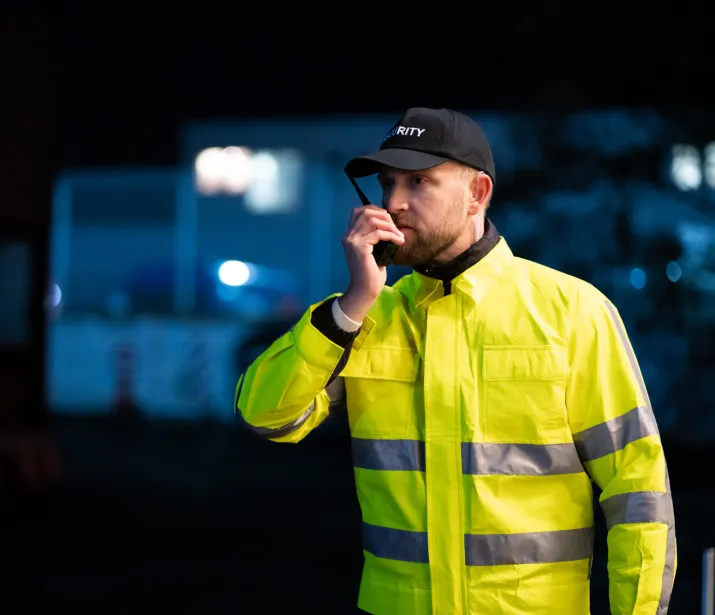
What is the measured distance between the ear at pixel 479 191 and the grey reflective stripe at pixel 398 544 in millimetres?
736

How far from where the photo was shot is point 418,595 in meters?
2.48

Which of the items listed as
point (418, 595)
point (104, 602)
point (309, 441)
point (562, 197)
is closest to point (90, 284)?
point (309, 441)

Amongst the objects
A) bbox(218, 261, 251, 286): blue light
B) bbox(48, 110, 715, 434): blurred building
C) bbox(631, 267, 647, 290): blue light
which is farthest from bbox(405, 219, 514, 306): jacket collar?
→ bbox(218, 261, 251, 286): blue light

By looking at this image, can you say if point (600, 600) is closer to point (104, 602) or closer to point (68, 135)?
point (104, 602)

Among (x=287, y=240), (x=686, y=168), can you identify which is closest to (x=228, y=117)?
(x=287, y=240)

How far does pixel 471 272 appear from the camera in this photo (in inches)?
102

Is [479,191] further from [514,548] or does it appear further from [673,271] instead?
[673,271]

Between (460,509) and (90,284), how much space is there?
21.5 m

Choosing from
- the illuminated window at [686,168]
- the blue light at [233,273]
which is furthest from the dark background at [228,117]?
the blue light at [233,273]

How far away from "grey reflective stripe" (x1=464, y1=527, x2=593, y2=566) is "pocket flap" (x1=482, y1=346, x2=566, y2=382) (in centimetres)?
33

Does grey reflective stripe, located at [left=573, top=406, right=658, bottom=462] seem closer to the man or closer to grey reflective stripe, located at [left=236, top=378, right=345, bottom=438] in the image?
the man

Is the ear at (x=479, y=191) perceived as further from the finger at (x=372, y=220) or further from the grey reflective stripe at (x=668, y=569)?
the grey reflective stripe at (x=668, y=569)

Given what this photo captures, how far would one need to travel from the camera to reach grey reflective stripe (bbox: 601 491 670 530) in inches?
92.7

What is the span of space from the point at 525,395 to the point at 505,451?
0.42 ft
